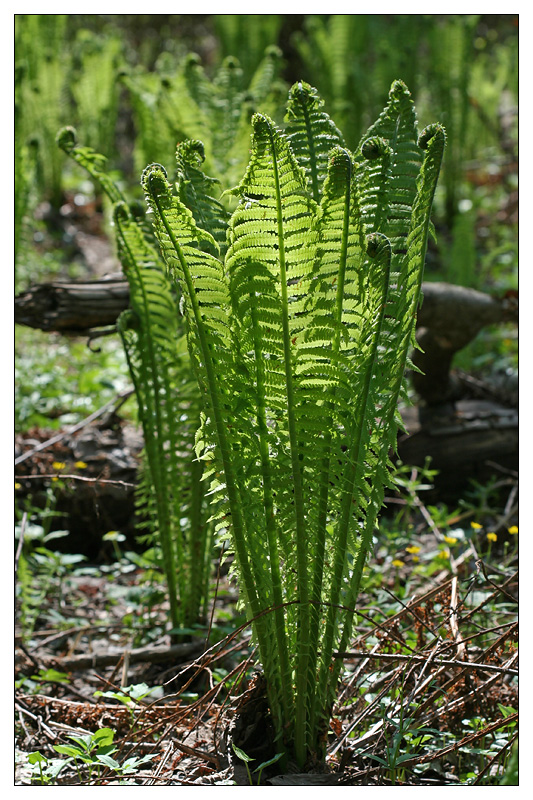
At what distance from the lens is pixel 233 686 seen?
1.45 meters

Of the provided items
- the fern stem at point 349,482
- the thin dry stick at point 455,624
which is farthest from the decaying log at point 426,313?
the fern stem at point 349,482

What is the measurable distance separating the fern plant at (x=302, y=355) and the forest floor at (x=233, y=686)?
10cm

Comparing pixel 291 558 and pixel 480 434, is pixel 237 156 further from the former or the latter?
pixel 291 558

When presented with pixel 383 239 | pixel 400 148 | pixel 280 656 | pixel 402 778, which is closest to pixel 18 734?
pixel 280 656

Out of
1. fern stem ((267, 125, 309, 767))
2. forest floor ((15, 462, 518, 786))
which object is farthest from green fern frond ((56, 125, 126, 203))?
forest floor ((15, 462, 518, 786))

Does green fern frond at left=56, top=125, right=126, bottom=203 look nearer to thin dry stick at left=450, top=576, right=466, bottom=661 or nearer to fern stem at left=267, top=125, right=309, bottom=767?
fern stem at left=267, top=125, right=309, bottom=767


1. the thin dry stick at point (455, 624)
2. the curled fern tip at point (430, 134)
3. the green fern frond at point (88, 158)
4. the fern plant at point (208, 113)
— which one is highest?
the fern plant at point (208, 113)

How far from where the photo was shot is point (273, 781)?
4.37 feet

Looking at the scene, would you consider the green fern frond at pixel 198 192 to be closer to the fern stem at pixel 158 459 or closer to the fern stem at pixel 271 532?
the fern stem at pixel 271 532

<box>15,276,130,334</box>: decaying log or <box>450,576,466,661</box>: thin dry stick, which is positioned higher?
<box>15,276,130,334</box>: decaying log

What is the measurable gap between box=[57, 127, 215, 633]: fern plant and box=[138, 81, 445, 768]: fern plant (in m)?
0.49

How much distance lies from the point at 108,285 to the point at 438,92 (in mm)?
4220

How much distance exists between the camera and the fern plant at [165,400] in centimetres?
186

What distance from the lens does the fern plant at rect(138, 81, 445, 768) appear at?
118cm
